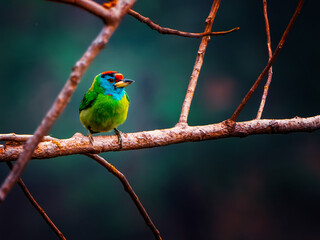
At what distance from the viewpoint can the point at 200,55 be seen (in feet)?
5.24

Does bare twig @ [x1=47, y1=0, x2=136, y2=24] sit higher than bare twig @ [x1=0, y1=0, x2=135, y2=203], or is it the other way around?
bare twig @ [x1=47, y1=0, x2=136, y2=24]

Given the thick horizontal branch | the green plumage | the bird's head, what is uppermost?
the bird's head

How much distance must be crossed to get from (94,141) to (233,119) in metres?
0.60

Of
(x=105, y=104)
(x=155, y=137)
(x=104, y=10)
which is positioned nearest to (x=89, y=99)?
(x=105, y=104)

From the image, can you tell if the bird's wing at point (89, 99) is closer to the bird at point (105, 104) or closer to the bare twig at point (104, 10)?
the bird at point (105, 104)

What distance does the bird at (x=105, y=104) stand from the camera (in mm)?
1726

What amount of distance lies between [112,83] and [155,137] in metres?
0.55

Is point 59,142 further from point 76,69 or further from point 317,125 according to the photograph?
point 317,125

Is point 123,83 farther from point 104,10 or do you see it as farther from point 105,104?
point 104,10

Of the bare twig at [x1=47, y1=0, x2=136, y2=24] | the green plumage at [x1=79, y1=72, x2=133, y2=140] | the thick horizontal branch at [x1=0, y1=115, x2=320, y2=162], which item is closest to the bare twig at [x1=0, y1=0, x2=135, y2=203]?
the bare twig at [x1=47, y1=0, x2=136, y2=24]

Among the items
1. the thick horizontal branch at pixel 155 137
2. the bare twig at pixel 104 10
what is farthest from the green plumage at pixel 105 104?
the bare twig at pixel 104 10

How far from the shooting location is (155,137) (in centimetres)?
140

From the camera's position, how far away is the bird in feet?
5.66

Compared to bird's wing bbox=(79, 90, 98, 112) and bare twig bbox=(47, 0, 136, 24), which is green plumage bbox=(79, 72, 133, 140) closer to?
bird's wing bbox=(79, 90, 98, 112)
